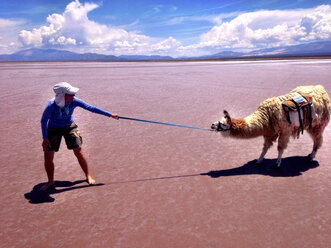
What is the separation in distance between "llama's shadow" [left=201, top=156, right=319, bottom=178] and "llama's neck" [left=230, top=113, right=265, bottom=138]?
627mm

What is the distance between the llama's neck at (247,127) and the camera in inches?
160

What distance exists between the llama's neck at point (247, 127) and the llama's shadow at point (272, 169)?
2.06 feet

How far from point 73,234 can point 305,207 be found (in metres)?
2.94

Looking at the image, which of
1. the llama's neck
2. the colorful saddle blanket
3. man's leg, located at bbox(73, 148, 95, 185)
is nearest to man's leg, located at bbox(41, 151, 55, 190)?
man's leg, located at bbox(73, 148, 95, 185)

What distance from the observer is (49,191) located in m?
3.61

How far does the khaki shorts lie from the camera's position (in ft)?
11.3

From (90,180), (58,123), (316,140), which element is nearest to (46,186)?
(90,180)

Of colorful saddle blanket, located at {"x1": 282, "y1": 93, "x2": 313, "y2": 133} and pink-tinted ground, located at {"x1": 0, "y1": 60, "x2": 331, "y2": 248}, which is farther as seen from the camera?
colorful saddle blanket, located at {"x1": 282, "y1": 93, "x2": 313, "y2": 133}

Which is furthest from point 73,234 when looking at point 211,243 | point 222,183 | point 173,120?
point 173,120

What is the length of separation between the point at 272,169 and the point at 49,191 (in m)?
3.80

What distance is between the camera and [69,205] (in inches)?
128

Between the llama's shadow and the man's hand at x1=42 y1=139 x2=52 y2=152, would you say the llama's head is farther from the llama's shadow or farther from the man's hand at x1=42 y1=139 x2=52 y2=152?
the man's hand at x1=42 y1=139 x2=52 y2=152

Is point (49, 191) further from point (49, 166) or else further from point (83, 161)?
point (83, 161)

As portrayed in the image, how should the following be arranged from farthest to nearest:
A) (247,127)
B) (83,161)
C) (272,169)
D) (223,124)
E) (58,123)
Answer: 1. (272,169)
2. (247,127)
3. (223,124)
4. (83,161)
5. (58,123)
